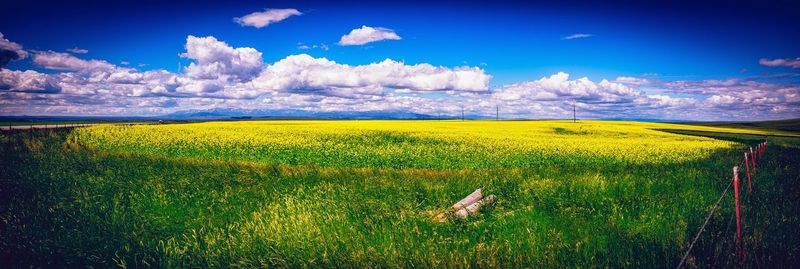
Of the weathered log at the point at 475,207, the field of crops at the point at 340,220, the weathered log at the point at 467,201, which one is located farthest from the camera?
the weathered log at the point at 467,201

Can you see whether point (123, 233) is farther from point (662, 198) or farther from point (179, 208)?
point (662, 198)

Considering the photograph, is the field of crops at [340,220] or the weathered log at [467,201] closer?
the field of crops at [340,220]

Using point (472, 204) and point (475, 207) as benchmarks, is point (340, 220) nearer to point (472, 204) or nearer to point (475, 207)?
point (475, 207)

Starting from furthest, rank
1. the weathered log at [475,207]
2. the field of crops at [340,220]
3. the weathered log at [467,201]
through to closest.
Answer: the weathered log at [467,201]
the weathered log at [475,207]
the field of crops at [340,220]

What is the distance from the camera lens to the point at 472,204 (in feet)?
27.8

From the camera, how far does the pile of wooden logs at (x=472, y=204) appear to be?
7730 mm

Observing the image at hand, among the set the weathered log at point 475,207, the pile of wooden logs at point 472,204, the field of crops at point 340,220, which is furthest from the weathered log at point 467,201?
the field of crops at point 340,220

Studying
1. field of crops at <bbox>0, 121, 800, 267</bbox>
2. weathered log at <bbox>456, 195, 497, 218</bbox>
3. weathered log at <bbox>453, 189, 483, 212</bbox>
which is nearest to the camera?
field of crops at <bbox>0, 121, 800, 267</bbox>

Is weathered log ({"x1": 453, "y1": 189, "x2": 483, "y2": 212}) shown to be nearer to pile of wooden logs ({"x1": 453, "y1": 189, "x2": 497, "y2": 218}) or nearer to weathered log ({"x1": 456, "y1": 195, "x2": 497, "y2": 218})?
pile of wooden logs ({"x1": 453, "y1": 189, "x2": 497, "y2": 218})

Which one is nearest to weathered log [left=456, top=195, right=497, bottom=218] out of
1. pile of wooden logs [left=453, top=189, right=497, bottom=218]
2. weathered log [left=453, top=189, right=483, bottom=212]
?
pile of wooden logs [left=453, top=189, right=497, bottom=218]

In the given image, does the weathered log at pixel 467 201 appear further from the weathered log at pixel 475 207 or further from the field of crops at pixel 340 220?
the field of crops at pixel 340 220

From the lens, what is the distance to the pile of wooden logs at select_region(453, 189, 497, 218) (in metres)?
7.73

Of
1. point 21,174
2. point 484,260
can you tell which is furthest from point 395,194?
point 21,174

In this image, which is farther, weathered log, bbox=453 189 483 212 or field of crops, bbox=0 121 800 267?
weathered log, bbox=453 189 483 212
